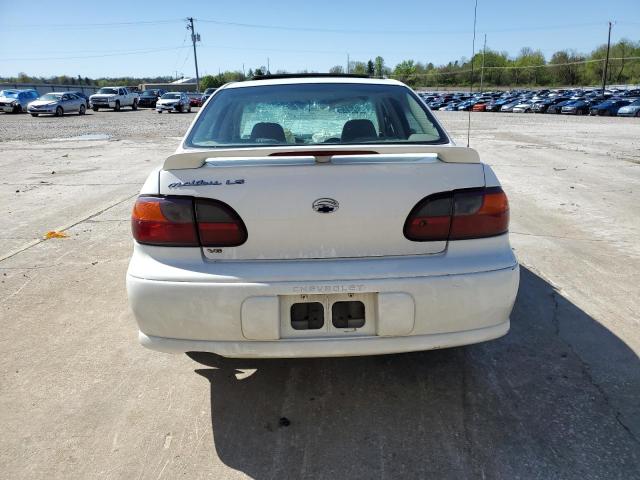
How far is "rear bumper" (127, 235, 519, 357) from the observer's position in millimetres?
2215

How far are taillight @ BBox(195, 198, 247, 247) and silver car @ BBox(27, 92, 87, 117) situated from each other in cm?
3394

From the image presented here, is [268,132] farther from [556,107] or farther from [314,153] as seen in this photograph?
[556,107]

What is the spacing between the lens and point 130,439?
2.38 metres

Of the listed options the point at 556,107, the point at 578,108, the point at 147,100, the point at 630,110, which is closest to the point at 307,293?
the point at 630,110

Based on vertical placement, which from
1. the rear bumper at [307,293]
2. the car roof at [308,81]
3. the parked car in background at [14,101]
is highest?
the parked car in background at [14,101]

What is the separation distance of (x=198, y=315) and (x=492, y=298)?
4.30ft

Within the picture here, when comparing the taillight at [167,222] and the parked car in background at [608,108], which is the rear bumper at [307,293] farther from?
the parked car in background at [608,108]

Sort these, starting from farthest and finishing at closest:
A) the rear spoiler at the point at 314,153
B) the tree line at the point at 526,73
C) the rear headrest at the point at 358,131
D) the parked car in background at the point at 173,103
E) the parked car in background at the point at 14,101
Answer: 1. the tree line at the point at 526,73
2. the parked car in background at the point at 173,103
3. the parked car in background at the point at 14,101
4. the rear headrest at the point at 358,131
5. the rear spoiler at the point at 314,153

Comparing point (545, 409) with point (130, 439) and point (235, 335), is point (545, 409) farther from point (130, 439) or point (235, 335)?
point (130, 439)

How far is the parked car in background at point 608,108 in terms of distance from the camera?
39.8 m

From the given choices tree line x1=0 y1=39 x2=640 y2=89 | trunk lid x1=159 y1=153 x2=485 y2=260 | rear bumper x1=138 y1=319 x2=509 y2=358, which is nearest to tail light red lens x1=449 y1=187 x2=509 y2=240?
trunk lid x1=159 y1=153 x2=485 y2=260

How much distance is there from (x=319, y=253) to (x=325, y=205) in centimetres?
22

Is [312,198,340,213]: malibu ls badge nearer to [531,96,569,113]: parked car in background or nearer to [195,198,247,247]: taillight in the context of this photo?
[195,198,247,247]: taillight

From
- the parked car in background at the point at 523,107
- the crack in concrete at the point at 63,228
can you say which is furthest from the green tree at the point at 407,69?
the crack in concrete at the point at 63,228
